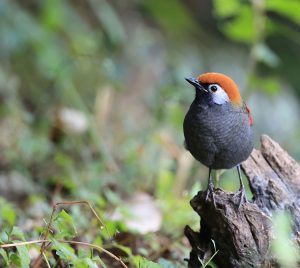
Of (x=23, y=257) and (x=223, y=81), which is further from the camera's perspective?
(x=223, y=81)

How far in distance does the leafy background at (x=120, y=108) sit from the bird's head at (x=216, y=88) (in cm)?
81

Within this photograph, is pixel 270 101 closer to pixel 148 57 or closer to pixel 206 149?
pixel 148 57

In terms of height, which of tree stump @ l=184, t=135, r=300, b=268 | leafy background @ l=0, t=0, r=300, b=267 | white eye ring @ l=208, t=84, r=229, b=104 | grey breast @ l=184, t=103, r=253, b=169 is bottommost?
leafy background @ l=0, t=0, r=300, b=267

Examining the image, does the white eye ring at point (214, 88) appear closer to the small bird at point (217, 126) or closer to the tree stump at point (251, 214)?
the small bird at point (217, 126)

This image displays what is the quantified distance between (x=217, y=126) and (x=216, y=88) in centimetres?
21

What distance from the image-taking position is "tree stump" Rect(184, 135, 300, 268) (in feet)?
9.33

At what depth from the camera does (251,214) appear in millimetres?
2924

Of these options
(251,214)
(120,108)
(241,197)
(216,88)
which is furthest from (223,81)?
(120,108)

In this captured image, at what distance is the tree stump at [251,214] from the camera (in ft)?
9.33

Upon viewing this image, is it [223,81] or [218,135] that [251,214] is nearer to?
[218,135]

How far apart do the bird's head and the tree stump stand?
1.18 feet

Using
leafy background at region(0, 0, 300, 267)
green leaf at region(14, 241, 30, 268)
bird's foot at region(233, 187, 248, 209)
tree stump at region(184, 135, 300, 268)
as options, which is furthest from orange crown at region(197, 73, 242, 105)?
green leaf at region(14, 241, 30, 268)

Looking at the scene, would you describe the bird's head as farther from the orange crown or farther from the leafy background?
the leafy background

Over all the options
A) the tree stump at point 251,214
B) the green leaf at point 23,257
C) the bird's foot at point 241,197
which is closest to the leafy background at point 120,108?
the green leaf at point 23,257
